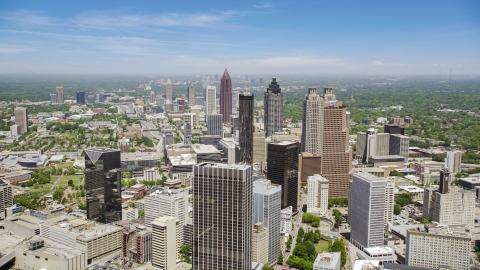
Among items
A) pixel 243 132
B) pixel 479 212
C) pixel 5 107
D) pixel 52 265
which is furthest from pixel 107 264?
pixel 5 107

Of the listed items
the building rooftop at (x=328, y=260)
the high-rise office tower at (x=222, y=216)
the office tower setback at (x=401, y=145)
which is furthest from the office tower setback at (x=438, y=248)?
the office tower setback at (x=401, y=145)

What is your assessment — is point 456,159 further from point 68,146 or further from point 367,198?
point 68,146

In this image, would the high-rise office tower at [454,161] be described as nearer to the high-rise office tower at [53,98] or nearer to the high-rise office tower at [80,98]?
the high-rise office tower at [80,98]

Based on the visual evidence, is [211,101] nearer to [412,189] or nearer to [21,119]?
[21,119]

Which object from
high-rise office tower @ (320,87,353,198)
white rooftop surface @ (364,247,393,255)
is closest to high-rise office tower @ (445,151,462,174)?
high-rise office tower @ (320,87,353,198)

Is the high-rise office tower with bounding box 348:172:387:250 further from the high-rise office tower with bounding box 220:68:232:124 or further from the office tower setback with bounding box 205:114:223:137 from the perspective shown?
the high-rise office tower with bounding box 220:68:232:124

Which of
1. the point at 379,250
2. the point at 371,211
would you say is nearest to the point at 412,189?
the point at 371,211
